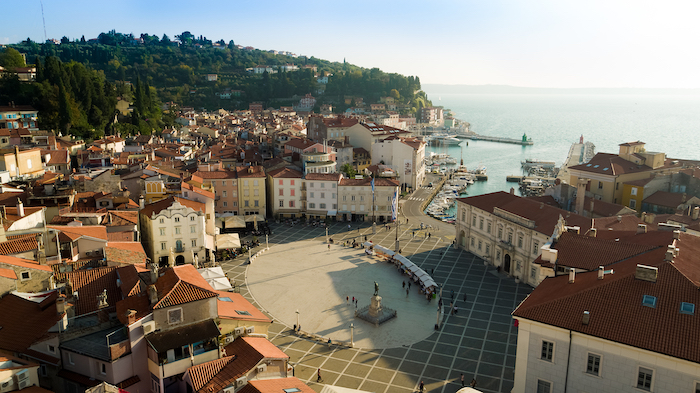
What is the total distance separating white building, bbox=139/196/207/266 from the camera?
45.1m

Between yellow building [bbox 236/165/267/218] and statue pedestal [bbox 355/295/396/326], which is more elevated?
yellow building [bbox 236/165/267/218]

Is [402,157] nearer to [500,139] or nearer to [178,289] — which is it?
[178,289]

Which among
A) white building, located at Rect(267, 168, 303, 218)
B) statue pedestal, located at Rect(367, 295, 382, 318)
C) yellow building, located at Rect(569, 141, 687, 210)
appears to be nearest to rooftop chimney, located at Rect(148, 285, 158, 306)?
statue pedestal, located at Rect(367, 295, 382, 318)

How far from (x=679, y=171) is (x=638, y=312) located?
2069 inches

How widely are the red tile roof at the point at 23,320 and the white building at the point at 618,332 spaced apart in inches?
887

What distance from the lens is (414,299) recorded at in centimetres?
4019

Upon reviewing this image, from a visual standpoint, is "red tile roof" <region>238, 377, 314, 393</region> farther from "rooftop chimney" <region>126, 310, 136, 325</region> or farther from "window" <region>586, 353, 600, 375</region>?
"window" <region>586, 353, 600, 375</region>

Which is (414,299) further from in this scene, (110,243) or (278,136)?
(278,136)

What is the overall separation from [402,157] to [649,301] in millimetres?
66935

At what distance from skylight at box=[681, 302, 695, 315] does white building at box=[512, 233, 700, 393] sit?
0.02 metres

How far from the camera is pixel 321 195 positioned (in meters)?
62.9

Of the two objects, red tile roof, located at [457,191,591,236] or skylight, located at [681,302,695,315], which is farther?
red tile roof, located at [457,191,591,236]

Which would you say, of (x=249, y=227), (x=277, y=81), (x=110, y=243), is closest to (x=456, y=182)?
(x=249, y=227)

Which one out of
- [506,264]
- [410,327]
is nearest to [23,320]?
[410,327]
